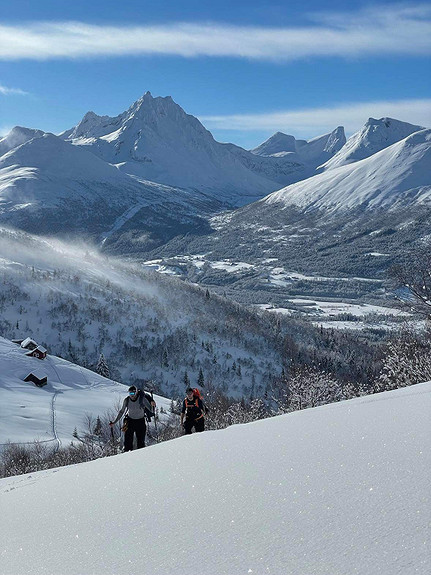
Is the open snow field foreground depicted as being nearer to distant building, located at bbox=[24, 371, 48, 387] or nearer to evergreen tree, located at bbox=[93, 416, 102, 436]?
evergreen tree, located at bbox=[93, 416, 102, 436]

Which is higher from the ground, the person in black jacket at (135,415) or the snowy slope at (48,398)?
the person in black jacket at (135,415)

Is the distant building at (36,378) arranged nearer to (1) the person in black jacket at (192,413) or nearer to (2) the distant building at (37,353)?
(2) the distant building at (37,353)

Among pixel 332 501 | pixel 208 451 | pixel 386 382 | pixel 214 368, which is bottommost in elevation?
pixel 214 368

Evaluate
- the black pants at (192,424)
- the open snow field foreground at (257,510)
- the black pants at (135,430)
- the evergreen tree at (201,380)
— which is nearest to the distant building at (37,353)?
the evergreen tree at (201,380)

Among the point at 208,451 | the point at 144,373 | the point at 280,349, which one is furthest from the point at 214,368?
the point at 208,451

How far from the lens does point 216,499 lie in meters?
5.73

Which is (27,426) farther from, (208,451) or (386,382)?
(208,451)

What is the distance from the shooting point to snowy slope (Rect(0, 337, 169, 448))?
5012 cm

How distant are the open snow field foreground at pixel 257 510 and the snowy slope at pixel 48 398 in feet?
135

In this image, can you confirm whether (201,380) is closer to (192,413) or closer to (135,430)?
(192,413)

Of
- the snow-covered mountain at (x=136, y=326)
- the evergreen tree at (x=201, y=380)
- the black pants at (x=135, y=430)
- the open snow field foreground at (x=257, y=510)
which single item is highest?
the open snow field foreground at (x=257, y=510)

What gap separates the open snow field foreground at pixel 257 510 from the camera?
4.00 metres

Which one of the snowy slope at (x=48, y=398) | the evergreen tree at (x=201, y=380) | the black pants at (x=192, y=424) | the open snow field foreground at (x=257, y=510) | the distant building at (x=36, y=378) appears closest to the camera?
the open snow field foreground at (x=257, y=510)

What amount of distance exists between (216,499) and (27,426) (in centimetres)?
5012
